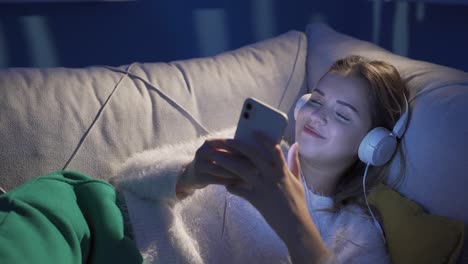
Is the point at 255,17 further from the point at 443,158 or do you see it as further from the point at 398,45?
the point at 443,158

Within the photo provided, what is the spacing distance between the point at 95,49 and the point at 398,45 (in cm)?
97

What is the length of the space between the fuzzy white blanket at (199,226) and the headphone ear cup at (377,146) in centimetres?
14

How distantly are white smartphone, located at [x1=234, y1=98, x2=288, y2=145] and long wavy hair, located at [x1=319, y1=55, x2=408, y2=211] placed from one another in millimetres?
393

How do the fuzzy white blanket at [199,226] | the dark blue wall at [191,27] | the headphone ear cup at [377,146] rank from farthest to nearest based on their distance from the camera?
the dark blue wall at [191,27], the headphone ear cup at [377,146], the fuzzy white blanket at [199,226]

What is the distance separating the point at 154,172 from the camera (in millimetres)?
895

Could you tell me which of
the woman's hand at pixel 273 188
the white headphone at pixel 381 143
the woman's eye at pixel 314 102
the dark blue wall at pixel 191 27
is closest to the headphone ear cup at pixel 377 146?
the white headphone at pixel 381 143

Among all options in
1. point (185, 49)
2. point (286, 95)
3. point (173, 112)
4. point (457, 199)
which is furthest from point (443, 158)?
point (185, 49)

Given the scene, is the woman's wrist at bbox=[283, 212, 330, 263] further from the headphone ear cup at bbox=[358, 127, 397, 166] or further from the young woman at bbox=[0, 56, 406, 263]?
the headphone ear cup at bbox=[358, 127, 397, 166]

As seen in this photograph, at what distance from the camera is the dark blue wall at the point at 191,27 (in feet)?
4.00

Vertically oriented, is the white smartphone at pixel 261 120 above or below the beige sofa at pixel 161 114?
above

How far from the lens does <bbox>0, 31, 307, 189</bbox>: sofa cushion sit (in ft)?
2.91

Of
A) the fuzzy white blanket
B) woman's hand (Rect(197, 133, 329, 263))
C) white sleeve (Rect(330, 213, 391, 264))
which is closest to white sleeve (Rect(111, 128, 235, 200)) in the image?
the fuzzy white blanket

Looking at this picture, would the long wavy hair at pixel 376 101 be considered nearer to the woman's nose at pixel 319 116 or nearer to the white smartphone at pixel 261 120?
the woman's nose at pixel 319 116

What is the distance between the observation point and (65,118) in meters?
0.93
